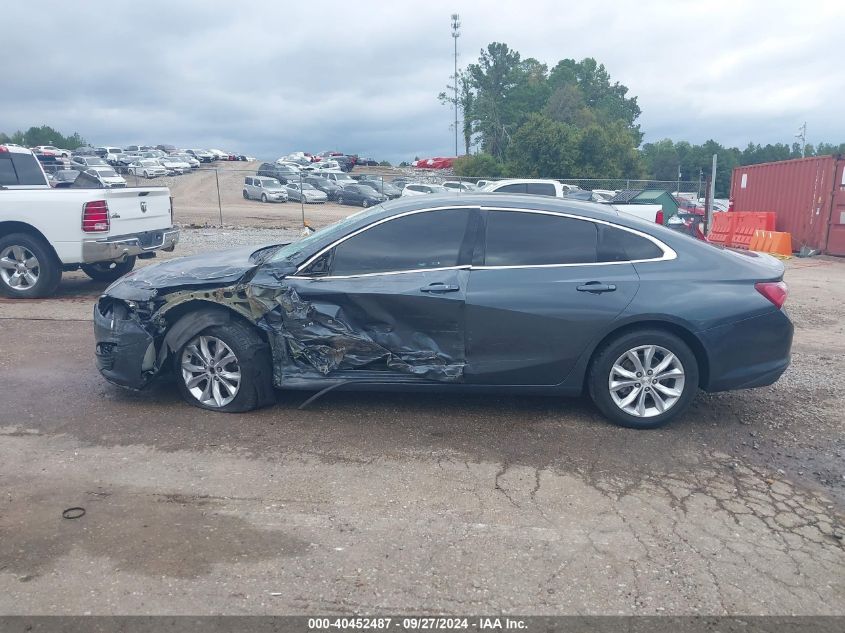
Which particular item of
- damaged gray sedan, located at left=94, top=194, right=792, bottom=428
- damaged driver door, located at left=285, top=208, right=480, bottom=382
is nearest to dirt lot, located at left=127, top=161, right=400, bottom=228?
damaged gray sedan, located at left=94, top=194, right=792, bottom=428

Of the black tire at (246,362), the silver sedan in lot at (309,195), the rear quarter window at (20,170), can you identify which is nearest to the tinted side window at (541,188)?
the rear quarter window at (20,170)

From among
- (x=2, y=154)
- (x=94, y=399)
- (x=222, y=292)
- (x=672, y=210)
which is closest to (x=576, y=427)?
(x=222, y=292)

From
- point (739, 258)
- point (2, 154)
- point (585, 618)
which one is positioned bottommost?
point (585, 618)

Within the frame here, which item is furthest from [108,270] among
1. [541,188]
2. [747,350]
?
[541,188]

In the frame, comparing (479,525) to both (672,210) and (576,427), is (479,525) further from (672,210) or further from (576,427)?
(672,210)

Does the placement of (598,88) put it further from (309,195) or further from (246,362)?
(246,362)

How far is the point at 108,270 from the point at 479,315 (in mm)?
8103

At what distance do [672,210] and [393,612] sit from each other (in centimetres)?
1762

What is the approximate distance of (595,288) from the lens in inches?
195

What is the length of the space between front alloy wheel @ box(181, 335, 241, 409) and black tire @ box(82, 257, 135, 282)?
6.35 m

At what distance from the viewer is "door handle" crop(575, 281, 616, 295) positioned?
4.95 m

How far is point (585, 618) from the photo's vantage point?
3.01 metres

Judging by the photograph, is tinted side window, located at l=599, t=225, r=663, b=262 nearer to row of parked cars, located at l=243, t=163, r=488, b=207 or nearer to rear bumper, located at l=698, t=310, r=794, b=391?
rear bumper, located at l=698, t=310, r=794, b=391

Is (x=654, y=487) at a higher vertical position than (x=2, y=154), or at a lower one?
lower
